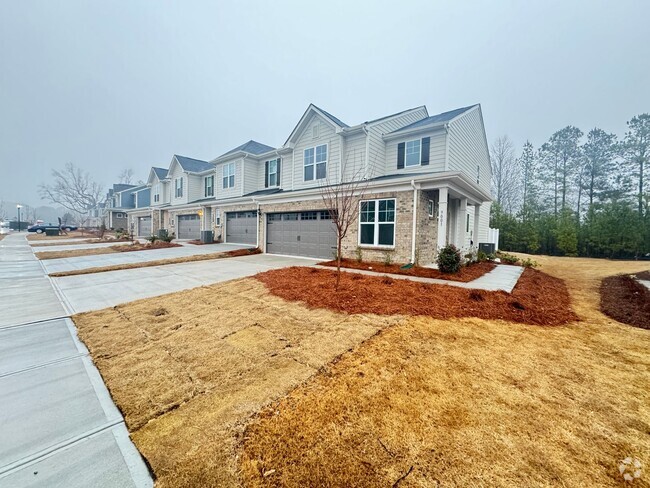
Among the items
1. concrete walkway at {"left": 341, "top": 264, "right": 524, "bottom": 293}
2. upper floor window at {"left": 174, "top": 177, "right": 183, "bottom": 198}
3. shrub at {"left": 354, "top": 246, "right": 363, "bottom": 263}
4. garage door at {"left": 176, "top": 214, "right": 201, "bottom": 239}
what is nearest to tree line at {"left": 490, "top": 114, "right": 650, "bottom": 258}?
concrete walkway at {"left": 341, "top": 264, "right": 524, "bottom": 293}

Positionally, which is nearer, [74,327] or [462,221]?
[74,327]

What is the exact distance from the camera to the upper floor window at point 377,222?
32.2 ft

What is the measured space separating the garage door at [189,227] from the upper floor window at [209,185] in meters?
2.42

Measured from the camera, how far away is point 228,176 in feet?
64.1

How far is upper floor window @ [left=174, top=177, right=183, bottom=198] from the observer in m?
23.7

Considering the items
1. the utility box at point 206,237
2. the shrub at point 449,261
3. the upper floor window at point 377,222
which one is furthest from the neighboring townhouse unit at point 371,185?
the shrub at point 449,261

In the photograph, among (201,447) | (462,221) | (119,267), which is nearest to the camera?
(201,447)

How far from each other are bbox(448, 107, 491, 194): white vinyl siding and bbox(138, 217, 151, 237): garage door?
95.4 feet

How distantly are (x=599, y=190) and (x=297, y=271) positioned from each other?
30.5 m

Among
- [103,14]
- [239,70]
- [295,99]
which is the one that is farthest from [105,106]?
[295,99]

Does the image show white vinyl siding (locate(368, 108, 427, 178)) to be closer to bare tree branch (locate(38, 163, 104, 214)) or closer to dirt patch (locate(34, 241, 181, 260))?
dirt patch (locate(34, 241, 181, 260))

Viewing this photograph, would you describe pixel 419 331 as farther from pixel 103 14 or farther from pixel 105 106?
pixel 105 106

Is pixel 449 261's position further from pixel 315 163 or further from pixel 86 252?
pixel 86 252

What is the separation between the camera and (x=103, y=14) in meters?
32.8
